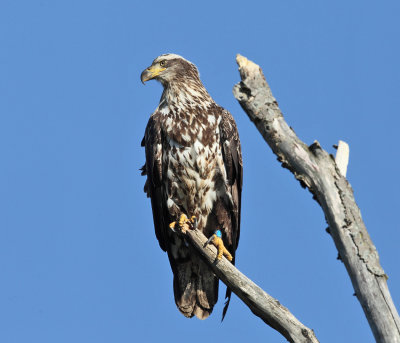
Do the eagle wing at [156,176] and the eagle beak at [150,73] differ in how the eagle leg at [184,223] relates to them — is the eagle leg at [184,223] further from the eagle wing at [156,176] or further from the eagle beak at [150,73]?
the eagle beak at [150,73]

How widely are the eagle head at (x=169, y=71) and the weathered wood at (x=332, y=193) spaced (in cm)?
309

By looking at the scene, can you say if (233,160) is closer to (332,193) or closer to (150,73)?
(150,73)

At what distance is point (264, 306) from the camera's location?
18.3 feet

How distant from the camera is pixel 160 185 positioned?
7988 mm

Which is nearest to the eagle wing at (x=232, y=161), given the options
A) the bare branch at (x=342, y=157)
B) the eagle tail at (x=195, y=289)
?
the eagle tail at (x=195, y=289)

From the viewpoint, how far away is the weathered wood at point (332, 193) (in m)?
4.68

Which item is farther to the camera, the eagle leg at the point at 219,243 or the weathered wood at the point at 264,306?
the eagle leg at the point at 219,243

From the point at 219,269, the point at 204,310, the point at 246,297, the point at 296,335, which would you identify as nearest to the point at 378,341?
the point at 296,335

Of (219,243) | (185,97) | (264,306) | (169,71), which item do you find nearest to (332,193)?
(264,306)

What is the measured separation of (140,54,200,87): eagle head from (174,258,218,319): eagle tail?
217 centimetres

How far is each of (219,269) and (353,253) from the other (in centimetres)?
188

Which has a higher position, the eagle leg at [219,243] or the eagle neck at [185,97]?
the eagle neck at [185,97]

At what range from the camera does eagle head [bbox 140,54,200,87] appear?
8.51m

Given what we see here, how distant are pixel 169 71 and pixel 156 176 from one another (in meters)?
1.41
